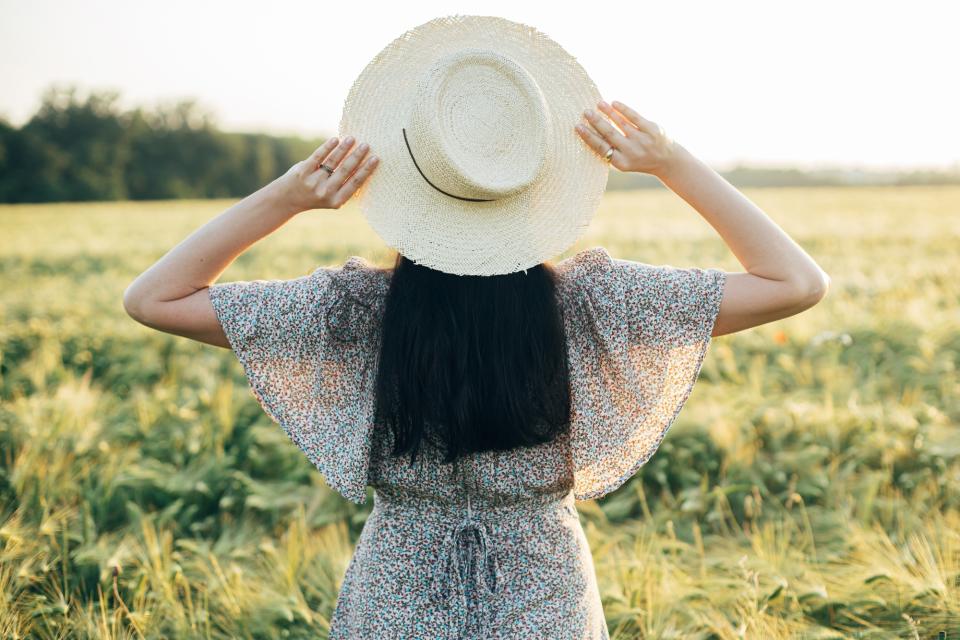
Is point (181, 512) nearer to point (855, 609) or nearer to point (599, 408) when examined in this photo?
point (599, 408)

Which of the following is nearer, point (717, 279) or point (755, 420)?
point (717, 279)

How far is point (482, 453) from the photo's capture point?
5.65 feet

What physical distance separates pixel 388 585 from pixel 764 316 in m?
1.08

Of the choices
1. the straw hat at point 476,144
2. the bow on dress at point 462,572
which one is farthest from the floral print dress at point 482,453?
the straw hat at point 476,144

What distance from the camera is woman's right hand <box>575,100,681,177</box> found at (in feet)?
5.18

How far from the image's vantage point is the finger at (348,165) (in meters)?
1.54

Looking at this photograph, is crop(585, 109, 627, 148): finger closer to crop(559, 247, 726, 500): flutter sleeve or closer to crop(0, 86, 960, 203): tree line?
crop(559, 247, 726, 500): flutter sleeve

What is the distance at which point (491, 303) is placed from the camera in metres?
1.58

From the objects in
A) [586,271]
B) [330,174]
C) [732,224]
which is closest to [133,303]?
[330,174]

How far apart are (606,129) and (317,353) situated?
79cm

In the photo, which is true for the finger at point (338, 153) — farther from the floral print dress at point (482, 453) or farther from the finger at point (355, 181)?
the floral print dress at point (482, 453)

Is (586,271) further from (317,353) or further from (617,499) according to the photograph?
(617,499)

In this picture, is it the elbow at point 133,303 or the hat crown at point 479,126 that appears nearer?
the hat crown at point 479,126

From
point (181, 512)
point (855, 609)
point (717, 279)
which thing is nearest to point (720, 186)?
point (717, 279)
